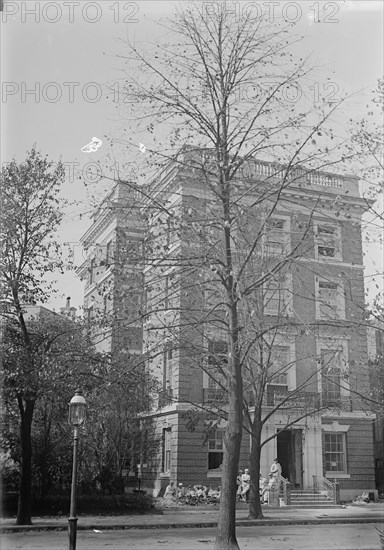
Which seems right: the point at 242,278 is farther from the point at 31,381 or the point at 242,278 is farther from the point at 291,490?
the point at 291,490

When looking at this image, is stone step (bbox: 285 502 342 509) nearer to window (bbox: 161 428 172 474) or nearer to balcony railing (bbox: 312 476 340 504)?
balcony railing (bbox: 312 476 340 504)

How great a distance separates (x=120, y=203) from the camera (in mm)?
8125

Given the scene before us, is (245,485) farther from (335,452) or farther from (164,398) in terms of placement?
(164,398)

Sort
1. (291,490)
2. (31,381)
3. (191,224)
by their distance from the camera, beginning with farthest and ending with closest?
1. (291,490)
2. (31,381)
3. (191,224)

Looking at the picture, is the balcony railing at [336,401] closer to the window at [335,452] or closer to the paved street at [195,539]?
the window at [335,452]

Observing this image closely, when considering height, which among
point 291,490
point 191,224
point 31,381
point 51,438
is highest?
point 191,224

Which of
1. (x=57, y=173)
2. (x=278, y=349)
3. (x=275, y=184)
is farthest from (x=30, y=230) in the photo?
(x=278, y=349)

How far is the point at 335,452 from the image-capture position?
16.7 m

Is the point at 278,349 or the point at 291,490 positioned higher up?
the point at 278,349

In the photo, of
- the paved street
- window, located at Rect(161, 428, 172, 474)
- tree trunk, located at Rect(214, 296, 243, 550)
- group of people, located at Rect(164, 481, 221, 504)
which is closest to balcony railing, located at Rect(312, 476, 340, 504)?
group of people, located at Rect(164, 481, 221, 504)

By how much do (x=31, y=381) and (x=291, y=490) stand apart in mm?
8738

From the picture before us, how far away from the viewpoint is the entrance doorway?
54.2 feet

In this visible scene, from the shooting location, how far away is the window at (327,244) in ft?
28.3

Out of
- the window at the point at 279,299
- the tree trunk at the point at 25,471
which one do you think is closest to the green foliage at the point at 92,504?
the tree trunk at the point at 25,471
